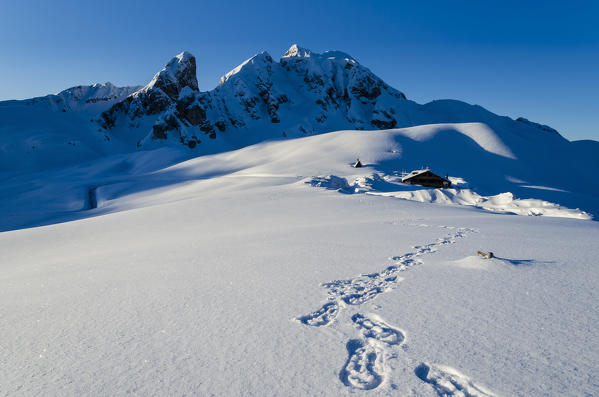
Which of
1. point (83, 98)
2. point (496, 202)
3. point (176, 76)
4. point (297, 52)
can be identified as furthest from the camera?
point (297, 52)

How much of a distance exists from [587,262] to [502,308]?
10.3 feet

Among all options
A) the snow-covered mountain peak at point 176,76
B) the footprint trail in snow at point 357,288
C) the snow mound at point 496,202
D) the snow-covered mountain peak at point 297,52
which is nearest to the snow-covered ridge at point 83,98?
the snow-covered mountain peak at point 176,76

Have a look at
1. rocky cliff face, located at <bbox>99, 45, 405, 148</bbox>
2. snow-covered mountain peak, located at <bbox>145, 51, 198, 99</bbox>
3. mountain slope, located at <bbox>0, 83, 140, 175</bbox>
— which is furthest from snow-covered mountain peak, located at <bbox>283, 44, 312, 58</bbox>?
mountain slope, located at <bbox>0, 83, 140, 175</bbox>

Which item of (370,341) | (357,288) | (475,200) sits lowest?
(475,200)

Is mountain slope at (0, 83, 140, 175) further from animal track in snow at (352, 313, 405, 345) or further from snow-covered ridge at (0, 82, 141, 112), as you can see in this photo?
animal track in snow at (352, 313, 405, 345)

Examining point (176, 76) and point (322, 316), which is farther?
point (176, 76)

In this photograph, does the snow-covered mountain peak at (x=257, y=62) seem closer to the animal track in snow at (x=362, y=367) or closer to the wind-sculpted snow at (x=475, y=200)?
the wind-sculpted snow at (x=475, y=200)

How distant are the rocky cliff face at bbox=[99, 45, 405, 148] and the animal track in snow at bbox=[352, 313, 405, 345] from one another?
106256 millimetres

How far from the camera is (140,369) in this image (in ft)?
9.83

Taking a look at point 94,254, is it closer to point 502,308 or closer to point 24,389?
point 24,389

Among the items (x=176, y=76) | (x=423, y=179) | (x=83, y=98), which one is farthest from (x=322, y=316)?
(x=83, y=98)

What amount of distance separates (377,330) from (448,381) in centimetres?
97

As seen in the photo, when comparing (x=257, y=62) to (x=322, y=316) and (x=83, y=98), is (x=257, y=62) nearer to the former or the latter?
(x=83, y=98)

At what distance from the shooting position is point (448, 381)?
272 cm
